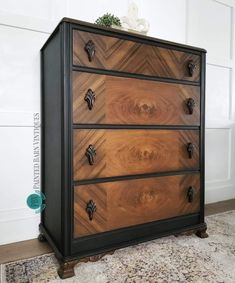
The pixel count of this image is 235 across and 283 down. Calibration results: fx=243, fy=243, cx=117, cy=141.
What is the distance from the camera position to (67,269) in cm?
113

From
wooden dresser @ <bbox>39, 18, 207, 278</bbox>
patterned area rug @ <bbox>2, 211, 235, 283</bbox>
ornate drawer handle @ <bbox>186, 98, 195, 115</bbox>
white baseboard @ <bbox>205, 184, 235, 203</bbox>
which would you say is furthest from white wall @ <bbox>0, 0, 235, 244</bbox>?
white baseboard @ <bbox>205, 184, 235, 203</bbox>

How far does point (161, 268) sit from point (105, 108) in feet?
2.76

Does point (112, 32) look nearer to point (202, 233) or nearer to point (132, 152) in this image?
point (132, 152)

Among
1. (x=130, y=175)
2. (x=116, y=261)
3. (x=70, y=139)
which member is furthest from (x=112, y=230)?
(x=70, y=139)

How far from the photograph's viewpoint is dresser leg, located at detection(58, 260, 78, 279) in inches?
44.0

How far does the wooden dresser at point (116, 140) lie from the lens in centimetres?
114

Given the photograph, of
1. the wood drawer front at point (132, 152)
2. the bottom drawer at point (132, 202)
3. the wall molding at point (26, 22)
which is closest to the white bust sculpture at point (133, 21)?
the wall molding at point (26, 22)

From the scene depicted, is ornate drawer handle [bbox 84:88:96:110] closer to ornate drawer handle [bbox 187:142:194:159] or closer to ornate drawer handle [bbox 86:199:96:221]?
ornate drawer handle [bbox 86:199:96:221]

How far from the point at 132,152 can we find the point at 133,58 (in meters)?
0.50

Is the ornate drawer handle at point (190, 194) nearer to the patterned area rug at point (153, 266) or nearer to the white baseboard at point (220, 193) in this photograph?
the patterned area rug at point (153, 266)

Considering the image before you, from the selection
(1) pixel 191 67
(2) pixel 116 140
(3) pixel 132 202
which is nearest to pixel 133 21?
(1) pixel 191 67

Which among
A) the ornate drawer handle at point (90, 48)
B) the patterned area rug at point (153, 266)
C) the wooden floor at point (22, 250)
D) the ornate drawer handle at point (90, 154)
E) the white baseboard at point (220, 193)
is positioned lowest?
the wooden floor at point (22, 250)

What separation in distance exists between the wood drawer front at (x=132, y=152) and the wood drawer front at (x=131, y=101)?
0.21ft

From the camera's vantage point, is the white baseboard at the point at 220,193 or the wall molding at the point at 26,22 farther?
the white baseboard at the point at 220,193
